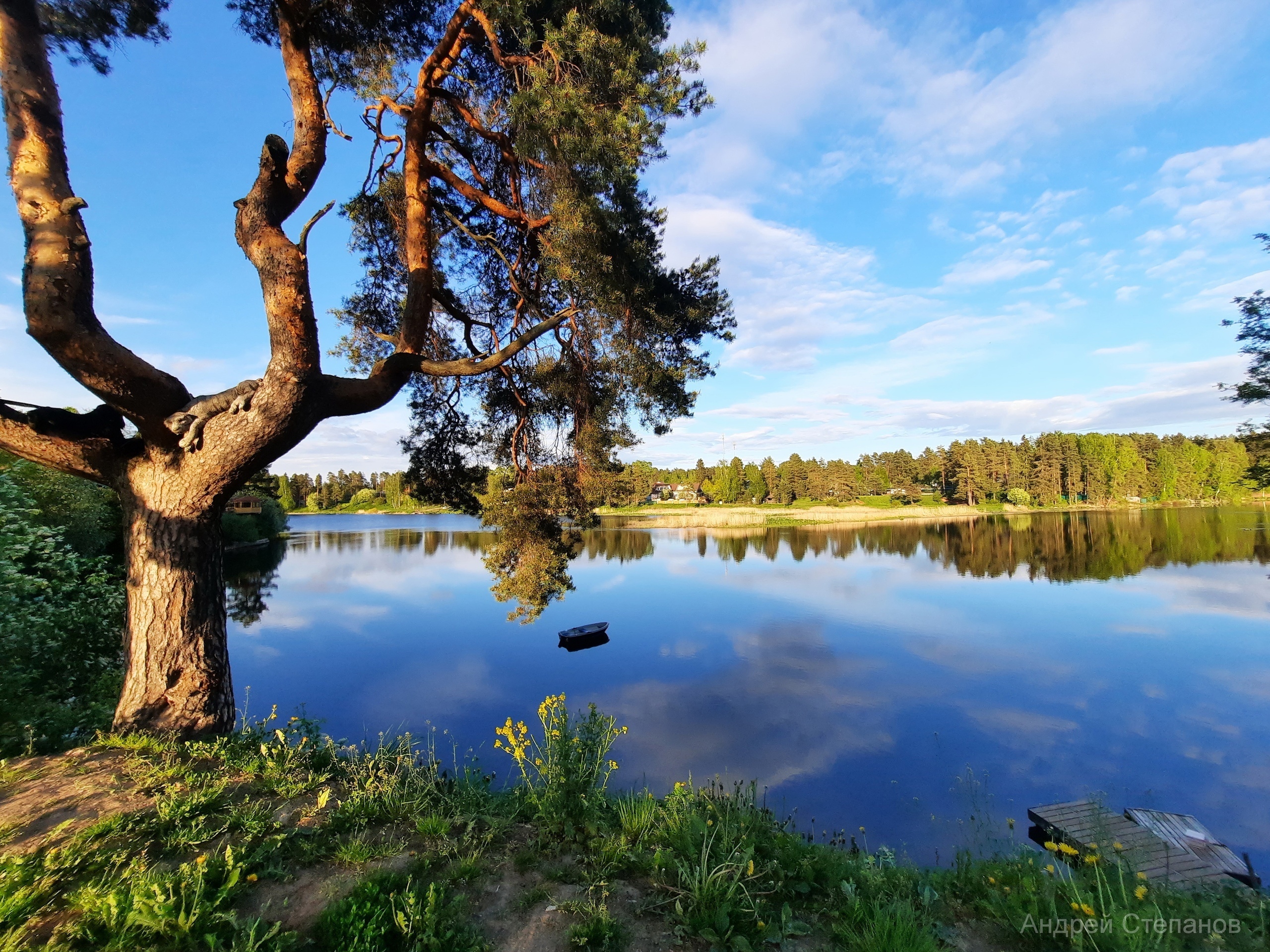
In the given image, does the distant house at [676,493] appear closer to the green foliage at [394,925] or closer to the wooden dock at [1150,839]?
the wooden dock at [1150,839]

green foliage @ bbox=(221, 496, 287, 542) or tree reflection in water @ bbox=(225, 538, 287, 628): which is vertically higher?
green foliage @ bbox=(221, 496, 287, 542)

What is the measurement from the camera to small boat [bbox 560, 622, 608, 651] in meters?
16.4

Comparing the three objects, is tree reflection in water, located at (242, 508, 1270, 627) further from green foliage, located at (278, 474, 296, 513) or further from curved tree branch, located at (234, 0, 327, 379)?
green foliage, located at (278, 474, 296, 513)

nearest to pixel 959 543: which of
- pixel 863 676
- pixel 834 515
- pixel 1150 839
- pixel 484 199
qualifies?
pixel 834 515

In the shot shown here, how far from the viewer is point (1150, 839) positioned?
6.09m

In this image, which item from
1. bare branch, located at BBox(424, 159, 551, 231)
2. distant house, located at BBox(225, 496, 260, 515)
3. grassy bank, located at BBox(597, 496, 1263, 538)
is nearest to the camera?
bare branch, located at BBox(424, 159, 551, 231)

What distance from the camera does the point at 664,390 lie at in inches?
251

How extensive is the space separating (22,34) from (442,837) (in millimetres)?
6490

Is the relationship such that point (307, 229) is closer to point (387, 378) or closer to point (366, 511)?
point (387, 378)

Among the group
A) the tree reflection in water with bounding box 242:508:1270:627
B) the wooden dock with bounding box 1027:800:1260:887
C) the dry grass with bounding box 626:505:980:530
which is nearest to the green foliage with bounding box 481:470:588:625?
the wooden dock with bounding box 1027:800:1260:887

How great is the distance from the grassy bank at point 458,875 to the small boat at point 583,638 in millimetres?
A: 12658

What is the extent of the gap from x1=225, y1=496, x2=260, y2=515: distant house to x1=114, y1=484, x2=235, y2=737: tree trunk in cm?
4296

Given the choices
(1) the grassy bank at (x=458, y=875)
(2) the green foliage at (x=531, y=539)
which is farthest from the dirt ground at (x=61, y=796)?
(2) the green foliage at (x=531, y=539)

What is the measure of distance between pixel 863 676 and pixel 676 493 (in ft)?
292
